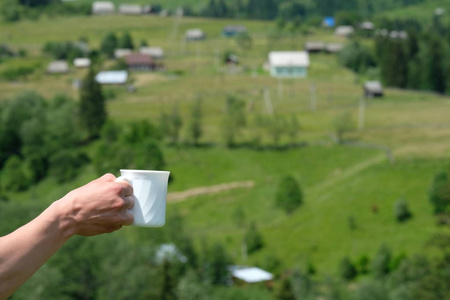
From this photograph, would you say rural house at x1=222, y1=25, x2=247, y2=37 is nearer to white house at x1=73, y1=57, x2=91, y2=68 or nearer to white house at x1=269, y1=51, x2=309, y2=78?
white house at x1=73, y1=57, x2=91, y2=68

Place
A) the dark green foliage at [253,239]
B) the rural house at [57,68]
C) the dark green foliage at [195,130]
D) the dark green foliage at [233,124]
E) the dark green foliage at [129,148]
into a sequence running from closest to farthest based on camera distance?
the dark green foliage at [253,239] → the dark green foliage at [129,148] → the dark green foliage at [233,124] → the dark green foliage at [195,130] → the rural house at [57,68]

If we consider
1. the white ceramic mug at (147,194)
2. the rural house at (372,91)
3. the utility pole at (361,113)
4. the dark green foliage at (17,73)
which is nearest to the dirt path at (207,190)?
the utility pole at (361,113)

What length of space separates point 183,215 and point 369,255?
660 inches

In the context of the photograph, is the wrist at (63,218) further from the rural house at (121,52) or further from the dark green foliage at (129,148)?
the rural house at (121,52)

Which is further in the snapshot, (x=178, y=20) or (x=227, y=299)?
(x=178, y=20)

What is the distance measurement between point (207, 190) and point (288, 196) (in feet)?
31.7

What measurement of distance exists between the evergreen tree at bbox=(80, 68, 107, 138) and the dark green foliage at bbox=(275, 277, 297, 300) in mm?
49024

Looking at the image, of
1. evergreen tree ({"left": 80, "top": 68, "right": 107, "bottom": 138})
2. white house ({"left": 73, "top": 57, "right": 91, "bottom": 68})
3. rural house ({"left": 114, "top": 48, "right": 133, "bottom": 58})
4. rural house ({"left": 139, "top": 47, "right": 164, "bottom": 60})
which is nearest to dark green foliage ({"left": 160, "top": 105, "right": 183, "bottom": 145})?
evergreen tree ({"left": 80, "top": 68, "right": 107, "bottom": 138})

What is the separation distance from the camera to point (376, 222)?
6300cm

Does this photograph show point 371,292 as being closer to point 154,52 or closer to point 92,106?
point 92,106

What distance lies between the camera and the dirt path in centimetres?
7356

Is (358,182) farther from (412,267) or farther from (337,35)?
(337,35)

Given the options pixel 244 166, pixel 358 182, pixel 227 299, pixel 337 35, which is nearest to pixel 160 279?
pixel 227 299

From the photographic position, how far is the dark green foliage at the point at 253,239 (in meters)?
62.6
